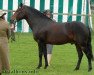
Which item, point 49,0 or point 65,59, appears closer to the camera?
point 65,59

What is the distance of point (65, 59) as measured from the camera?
16.2m

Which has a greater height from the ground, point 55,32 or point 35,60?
point 55,32

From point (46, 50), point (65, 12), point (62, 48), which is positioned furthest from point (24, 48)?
point (65, 12)

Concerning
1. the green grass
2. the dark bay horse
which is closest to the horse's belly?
the dark bay horse

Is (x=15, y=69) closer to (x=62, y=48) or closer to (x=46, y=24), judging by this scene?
(x=46, y=24)

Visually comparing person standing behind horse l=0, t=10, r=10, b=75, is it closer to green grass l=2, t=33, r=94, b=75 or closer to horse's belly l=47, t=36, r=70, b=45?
green grass l=2, t=33, r=94, b=75

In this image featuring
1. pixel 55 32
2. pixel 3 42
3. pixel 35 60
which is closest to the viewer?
pixel 3 42

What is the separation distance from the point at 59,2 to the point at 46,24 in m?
11.6

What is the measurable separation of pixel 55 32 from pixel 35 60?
240 centimetres

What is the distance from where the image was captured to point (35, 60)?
15.8 m

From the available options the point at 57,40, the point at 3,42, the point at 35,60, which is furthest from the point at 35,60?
the point at 3,42

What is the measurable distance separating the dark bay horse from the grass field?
18.3 inches

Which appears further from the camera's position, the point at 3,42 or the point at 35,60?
the point at 35,60

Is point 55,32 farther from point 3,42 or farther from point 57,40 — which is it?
point 3,42
